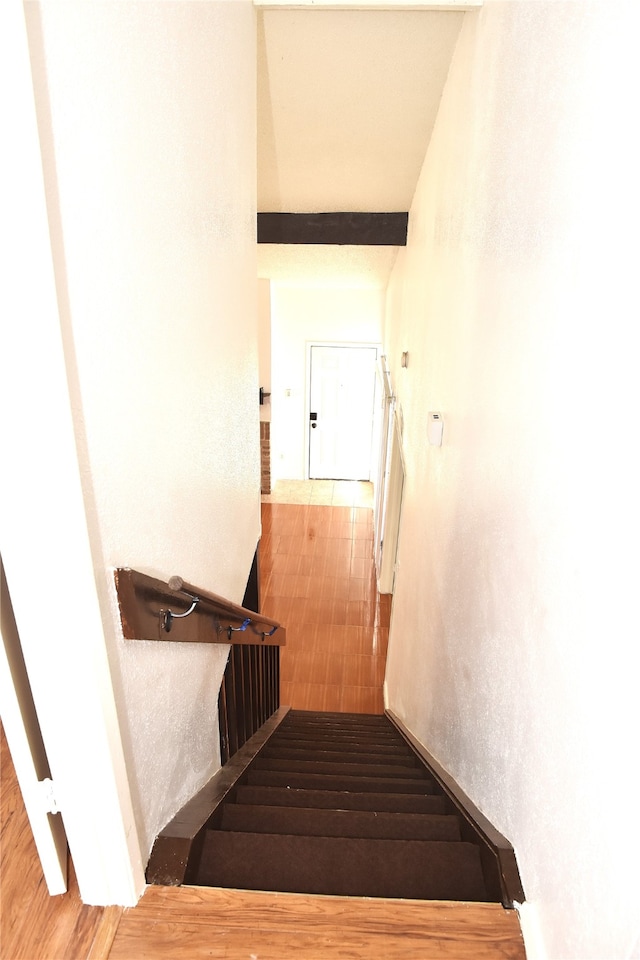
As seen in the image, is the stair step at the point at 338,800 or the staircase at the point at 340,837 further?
the stair step at the point at 338,800

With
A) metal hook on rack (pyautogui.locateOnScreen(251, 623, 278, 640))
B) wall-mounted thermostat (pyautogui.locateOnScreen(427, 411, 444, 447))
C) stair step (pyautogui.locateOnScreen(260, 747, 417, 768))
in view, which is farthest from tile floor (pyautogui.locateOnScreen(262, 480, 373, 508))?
wall-mounted thermostat (pyautogui.locateOnScreen(427, 411, 444, 447))

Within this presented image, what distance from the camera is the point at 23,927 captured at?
43.3 inches

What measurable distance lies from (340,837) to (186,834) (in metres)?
0.45

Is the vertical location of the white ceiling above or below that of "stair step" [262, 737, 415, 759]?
above

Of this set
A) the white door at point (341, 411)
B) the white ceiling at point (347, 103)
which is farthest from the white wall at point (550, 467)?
the white door at point (341, 411)

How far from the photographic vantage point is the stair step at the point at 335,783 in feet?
7.26

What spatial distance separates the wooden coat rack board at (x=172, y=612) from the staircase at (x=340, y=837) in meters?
0.53

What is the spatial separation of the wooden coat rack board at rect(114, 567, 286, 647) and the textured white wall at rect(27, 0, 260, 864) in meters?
0.04

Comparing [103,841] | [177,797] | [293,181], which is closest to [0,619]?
[103,841]

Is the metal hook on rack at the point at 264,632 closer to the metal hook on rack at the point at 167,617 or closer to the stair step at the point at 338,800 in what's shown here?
the stair step at the point at 338,800

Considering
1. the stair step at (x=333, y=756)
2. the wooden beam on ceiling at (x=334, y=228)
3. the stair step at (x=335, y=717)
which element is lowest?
the stair step at (x=335, y=717)

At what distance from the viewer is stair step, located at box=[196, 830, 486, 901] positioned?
4.73 feet

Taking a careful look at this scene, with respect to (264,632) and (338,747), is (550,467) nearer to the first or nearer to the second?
(264,632)

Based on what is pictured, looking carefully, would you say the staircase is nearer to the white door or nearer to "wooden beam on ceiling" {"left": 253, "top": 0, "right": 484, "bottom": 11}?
"wooden beam on ceiling" {"left": 253, "top": 0, "right": 484, "bottom": 11}
